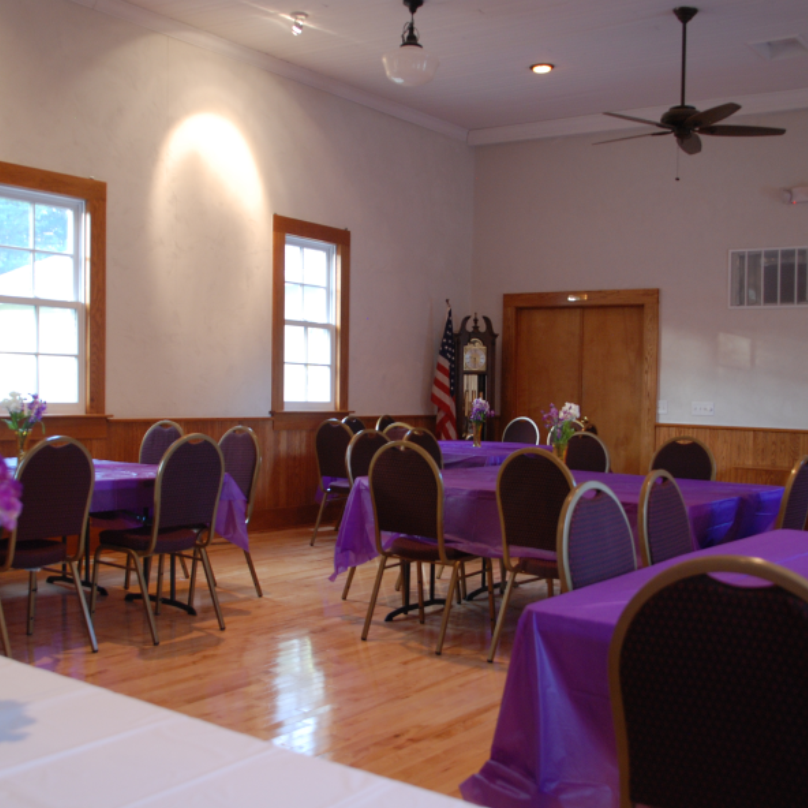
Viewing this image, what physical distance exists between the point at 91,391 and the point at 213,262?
1471 millimetres

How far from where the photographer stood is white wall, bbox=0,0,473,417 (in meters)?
5.90

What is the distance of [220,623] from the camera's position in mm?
4328

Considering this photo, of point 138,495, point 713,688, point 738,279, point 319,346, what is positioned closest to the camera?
point 713,688

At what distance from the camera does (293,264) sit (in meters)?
7.75

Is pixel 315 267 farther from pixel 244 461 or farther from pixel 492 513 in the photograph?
pixel 492 513

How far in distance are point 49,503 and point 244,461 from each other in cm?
141

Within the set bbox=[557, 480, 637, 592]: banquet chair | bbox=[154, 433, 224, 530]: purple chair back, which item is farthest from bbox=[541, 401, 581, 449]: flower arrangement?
bbox=[557, 480, 637, 592]: banquet chair

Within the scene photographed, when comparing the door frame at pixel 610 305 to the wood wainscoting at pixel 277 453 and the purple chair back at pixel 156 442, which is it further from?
the purple chair back at pixel 156 442

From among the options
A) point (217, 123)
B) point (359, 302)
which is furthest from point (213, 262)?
point (359, 302)

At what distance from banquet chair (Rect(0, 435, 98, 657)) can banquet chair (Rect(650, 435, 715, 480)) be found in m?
3.22

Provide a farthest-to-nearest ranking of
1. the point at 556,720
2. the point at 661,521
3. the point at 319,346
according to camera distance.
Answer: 1. the point at 319,346
2. the point at 661,521
3. the point at 556,720

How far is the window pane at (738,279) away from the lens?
Answer: 8.12 metres

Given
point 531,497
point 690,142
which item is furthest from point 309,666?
point 690,142

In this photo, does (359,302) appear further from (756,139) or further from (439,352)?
(756,139)
